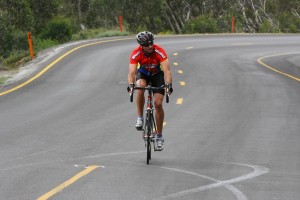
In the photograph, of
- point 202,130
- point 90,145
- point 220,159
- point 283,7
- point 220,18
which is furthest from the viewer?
point 283,7

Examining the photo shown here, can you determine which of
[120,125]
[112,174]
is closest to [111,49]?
[120,125]

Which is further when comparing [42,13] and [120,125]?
[42,13]

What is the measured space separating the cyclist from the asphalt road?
30.7 inches

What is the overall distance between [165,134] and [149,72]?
8.78 ft

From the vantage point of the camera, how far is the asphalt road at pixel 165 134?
8.75m

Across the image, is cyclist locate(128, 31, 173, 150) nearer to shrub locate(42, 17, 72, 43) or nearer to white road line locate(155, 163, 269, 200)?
white road line locate(155, 163, 269, 200)

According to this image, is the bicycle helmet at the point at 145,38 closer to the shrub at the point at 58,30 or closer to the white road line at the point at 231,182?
the white road line at the point at 231,182

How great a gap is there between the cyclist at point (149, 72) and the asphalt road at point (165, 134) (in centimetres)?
78

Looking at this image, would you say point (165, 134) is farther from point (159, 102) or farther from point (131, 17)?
point (131, 17)

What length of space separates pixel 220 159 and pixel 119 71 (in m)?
14.8

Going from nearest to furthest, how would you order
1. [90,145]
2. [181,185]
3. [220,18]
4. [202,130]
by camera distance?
1. [181,185]
2. [90,145]
3. [202,130]
4. [220,18]

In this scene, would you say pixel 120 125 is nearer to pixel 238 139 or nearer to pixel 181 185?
pixel 238 139

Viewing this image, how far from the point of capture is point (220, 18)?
55.8 meters

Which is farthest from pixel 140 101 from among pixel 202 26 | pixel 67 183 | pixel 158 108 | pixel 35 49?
pixel 202 26
